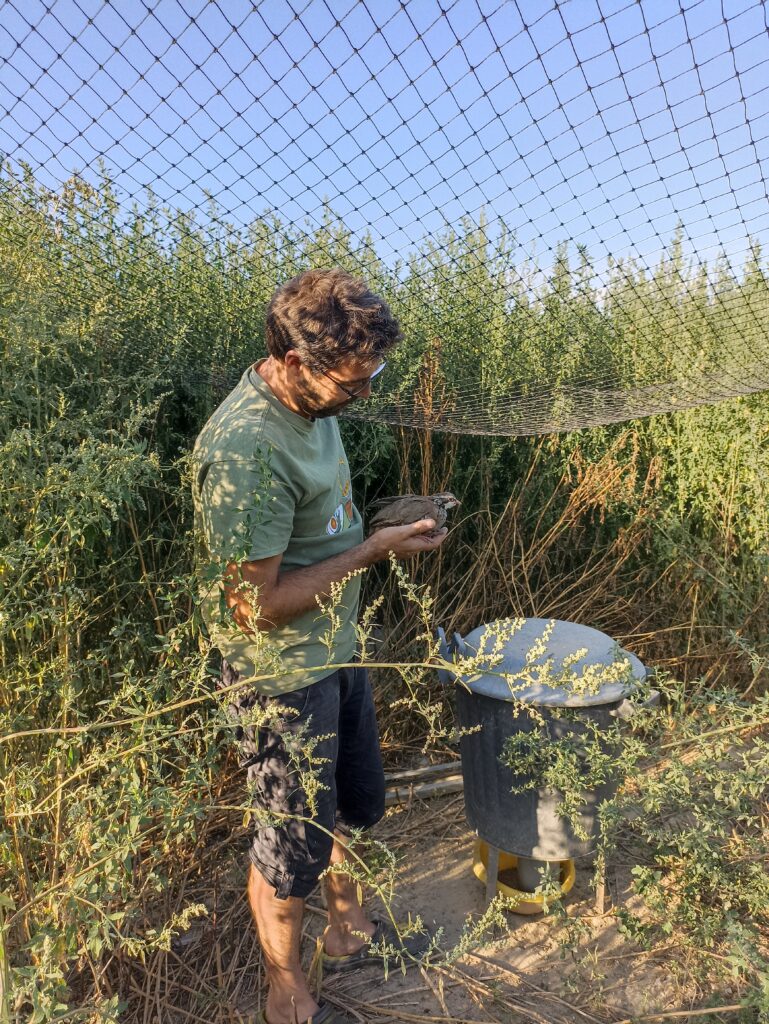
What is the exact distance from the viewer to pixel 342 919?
2.37 metres

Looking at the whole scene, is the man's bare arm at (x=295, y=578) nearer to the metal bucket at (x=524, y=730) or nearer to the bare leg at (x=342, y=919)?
the metal bucket at (x=524, y=730)

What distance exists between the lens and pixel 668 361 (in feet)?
11.6

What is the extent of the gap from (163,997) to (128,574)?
135 centimetres

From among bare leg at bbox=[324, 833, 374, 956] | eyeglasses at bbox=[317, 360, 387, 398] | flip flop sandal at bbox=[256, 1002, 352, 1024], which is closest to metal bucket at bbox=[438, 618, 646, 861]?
bare leg at bbox=[324, 833, 374, 956]

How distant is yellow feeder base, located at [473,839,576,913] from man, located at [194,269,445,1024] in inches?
31.7

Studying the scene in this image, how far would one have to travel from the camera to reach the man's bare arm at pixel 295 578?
1660 mm

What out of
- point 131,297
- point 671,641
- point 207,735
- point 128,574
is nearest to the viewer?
point 207,735

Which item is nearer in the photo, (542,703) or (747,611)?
(542,703)

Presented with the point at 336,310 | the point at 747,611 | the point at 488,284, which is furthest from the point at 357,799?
the point at 747,611

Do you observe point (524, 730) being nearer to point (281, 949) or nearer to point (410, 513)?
point (410, 513)

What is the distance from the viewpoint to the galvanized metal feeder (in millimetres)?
2238

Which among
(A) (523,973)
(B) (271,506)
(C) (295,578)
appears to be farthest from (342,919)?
(B) (271,506)

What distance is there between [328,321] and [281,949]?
5.71 ft

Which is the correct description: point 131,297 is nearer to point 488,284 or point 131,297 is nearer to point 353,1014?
point 488,284
